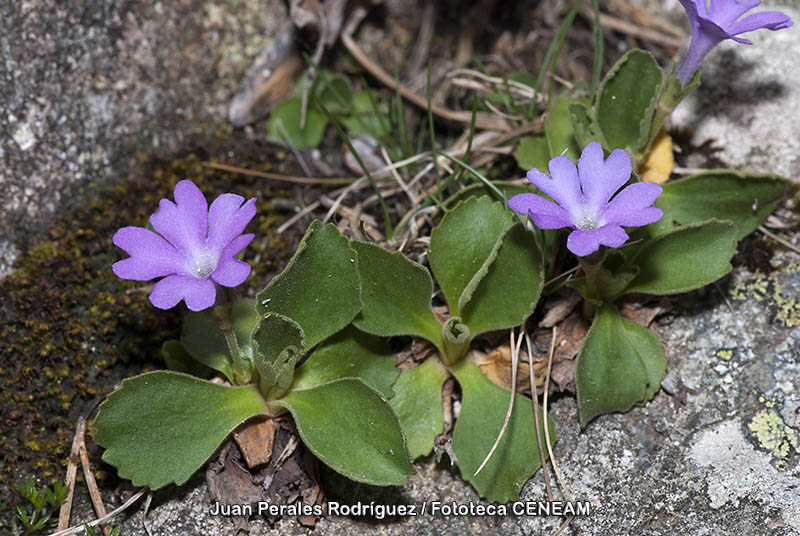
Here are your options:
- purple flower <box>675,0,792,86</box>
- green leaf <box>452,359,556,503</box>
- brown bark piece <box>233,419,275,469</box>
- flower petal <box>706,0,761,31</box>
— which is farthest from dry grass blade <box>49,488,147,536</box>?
flower petal <box>706,0,761,31</box>

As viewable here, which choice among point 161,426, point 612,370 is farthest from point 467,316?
point 161,426

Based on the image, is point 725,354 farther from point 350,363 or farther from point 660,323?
point 350,363

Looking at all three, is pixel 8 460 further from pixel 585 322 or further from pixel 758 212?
pixel 758 212

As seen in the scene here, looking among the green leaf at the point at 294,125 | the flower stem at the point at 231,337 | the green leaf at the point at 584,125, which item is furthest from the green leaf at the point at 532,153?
the flower stem at the point at 231,337

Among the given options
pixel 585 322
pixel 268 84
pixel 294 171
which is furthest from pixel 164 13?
pixel 585 322

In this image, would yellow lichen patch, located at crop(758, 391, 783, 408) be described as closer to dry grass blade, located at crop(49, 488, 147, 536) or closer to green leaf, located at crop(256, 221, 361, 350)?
green leaf, located at crop(256, 221, 361, 350)
